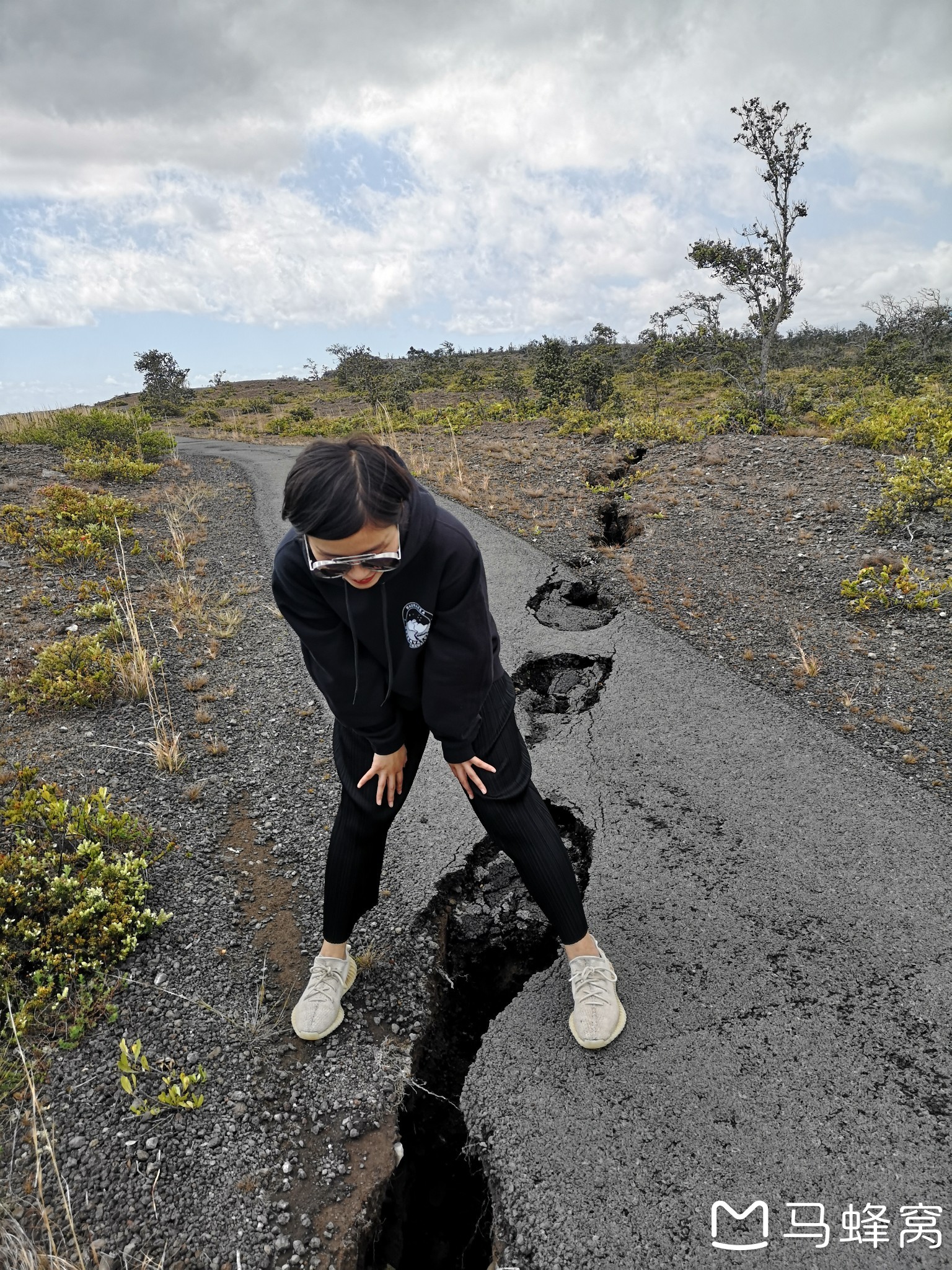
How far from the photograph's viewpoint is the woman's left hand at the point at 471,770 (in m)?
2.09

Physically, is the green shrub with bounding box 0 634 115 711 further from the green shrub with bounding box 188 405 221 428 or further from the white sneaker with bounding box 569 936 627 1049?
the green shrub with bounding box 188 405 221 428

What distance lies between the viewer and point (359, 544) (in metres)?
1.60

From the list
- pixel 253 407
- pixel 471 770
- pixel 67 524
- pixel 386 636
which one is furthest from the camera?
pixel 253 407

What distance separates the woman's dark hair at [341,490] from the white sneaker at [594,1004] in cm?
172

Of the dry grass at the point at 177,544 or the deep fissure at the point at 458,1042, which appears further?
the dry grass at the point at 177,544

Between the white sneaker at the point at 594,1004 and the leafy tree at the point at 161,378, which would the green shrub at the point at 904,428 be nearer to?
the white sneaker at the point at 594,1004

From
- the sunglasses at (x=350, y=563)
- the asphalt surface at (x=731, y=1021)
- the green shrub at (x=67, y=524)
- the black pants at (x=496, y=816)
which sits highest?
the sunglasses at (x=350, y=563)

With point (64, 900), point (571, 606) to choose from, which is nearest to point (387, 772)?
point (64, 900)

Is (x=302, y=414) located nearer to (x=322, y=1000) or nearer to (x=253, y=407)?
(x=253, y=407)

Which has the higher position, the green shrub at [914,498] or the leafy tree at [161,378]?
the leafy tree at [161,378]

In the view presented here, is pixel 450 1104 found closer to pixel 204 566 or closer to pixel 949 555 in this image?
pixel 949 555

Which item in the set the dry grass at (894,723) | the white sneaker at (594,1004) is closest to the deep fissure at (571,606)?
the dry grass at (894,723)

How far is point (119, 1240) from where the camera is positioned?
1.82 metres

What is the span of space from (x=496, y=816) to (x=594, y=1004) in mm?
751
